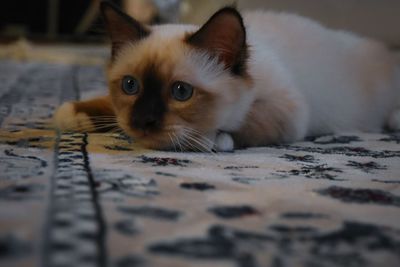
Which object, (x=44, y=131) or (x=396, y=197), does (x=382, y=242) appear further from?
(x=44, y=131)

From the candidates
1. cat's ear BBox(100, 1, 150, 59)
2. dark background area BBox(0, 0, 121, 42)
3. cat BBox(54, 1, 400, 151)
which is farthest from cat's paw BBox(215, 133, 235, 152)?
dark background area BBox(0, 0, 121, 42)

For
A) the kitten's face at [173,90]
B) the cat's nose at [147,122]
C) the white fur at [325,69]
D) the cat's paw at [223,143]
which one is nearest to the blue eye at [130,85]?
the kitten's face at [173,90]

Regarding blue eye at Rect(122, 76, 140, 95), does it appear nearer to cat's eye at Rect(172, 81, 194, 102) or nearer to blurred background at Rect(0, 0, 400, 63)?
cat's eye at Rect(172, 81, 194, 102)

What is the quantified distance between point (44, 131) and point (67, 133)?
78 millimetres

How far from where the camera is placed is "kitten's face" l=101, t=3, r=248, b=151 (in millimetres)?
1158

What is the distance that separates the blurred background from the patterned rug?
1.63 ft

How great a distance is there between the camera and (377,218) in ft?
2.47

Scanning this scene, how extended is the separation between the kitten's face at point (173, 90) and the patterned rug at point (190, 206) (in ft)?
0.17

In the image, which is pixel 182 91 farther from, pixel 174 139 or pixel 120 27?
pixel 120 27

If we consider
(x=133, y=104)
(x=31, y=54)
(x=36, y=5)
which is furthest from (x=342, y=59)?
(x=36, y=5)

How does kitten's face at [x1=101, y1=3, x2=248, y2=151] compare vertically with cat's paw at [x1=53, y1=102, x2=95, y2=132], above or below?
above

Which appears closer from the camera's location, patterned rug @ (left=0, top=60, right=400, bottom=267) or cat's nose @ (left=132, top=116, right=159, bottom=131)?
patterned rug @ (left=0, top=60, right=400, bottom=267)

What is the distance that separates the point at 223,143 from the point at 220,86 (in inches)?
5.2

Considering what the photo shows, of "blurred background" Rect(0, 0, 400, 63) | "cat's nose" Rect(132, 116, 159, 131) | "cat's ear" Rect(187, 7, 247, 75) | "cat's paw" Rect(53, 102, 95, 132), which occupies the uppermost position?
"blurred background" Rect(0, 0, 400, 63)
